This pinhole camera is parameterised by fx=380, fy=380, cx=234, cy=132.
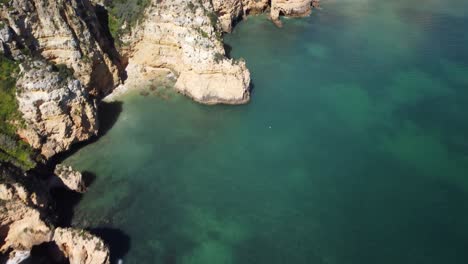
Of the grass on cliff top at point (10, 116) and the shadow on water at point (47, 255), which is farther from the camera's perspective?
the grass on cliff top at point (10, 116)

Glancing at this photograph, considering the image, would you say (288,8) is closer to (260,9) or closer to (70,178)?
(260,9)

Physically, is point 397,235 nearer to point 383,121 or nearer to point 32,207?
point 383,121

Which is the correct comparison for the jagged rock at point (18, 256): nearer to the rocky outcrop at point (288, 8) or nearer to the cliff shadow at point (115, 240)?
the cliff shadow at point (115, 240)

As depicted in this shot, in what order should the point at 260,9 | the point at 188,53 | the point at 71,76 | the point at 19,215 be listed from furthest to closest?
1. the point at 260,9
2. the point at 188,53
3. the point at 71,76
4. the point at 19,215

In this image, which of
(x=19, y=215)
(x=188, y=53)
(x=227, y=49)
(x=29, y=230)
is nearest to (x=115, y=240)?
(x=29, y=230)

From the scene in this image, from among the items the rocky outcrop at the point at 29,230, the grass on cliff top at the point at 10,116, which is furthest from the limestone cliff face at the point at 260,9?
the rocky outcrop at the point at 29,230
